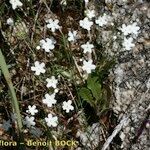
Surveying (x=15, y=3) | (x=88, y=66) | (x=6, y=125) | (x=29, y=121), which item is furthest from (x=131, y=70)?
(x=15, y=3)

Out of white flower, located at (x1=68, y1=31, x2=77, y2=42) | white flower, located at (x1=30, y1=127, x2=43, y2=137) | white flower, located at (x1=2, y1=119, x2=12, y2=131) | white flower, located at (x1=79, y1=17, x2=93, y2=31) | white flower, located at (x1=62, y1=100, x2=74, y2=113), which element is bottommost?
white flower, located at (x1=30, y1=127, x2=43, y2=137)

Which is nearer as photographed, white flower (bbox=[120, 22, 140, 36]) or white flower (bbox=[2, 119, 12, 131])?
white flower (bbox=[2, 119, 12, 131])

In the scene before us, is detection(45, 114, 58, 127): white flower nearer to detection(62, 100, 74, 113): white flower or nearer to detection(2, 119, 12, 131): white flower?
detection(62, 100, 74, 113): white flower

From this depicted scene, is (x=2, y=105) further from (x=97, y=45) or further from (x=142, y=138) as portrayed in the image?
(x=142, y=138)

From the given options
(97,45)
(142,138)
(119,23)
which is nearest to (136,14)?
(119,23)

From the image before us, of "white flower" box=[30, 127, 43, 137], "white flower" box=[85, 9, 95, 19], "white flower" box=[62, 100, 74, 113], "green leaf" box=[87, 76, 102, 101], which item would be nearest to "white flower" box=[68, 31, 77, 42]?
"white flower" box=[85, 9, 95, 19]

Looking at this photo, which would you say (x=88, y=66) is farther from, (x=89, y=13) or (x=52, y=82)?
(x=89, y=13)

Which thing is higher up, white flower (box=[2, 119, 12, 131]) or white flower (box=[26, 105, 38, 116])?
white flower (box=[26, 105, 38, 116])

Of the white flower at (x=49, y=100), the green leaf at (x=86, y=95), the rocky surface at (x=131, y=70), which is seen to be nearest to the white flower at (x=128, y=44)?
the rocky surface at (x=131, y=70)
